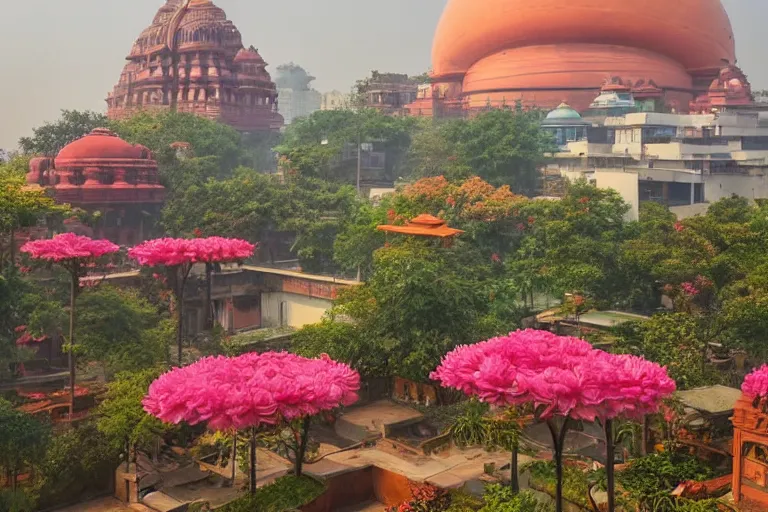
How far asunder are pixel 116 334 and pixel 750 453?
10990 millimetres

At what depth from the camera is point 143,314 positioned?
56.7 feet

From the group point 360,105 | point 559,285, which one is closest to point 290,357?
point 559,285

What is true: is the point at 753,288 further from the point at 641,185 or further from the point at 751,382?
the point at 641,185

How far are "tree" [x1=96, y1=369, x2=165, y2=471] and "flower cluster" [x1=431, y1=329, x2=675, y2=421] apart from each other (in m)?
5.46

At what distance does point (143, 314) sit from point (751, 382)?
11.9 meters

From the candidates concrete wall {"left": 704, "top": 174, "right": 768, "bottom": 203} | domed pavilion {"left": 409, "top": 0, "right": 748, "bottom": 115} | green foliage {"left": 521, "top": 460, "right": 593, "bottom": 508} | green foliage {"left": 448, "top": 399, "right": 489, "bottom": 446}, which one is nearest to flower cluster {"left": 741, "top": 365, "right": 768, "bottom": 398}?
green foliage {"left": 521, "top": 460, "right": 593, "bottom": 508}

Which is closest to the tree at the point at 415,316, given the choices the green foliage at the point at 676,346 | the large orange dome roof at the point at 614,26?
the green foliage at the point at 676,346

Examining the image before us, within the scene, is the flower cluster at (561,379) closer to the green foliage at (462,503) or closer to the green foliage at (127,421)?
the green foliage at (462,503)

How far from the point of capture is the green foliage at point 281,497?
7.73m

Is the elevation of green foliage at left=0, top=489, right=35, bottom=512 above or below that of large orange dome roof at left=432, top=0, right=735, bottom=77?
below

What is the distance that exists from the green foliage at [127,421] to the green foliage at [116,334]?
280cm

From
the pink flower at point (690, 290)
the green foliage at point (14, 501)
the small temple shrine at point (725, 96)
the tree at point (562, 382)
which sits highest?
the small temple shrine at point (725, 96)

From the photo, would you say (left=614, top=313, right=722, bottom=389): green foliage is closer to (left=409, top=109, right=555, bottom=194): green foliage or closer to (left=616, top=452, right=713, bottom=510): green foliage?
(left=616, top=452, right=713, bottom=510): green foliage

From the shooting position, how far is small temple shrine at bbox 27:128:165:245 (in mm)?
25312
